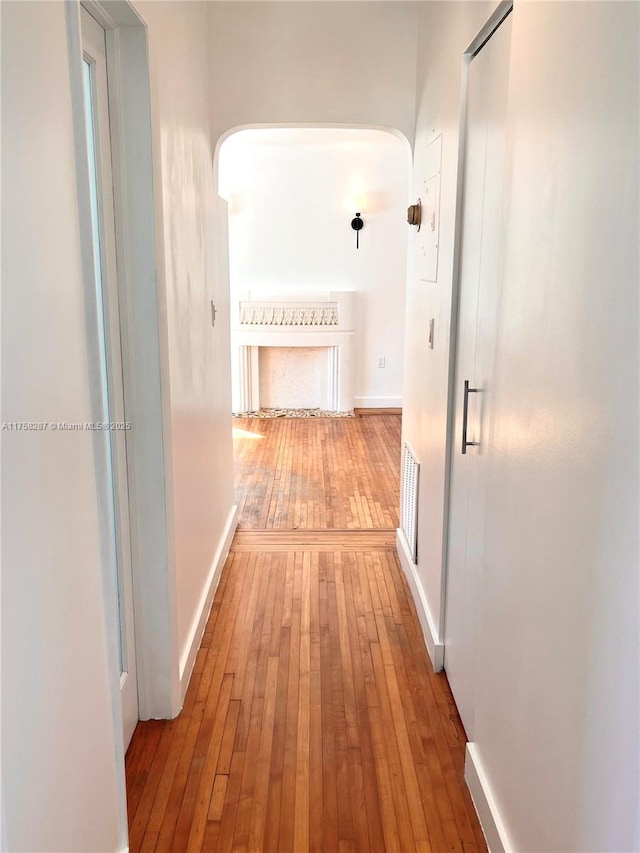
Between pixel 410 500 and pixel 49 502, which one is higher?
pixel 49 502

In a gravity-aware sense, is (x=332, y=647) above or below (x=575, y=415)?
below

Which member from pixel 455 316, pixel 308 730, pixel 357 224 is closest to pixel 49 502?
pixel 308 730

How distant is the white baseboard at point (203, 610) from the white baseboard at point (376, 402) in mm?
3538

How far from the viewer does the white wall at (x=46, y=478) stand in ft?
3.47

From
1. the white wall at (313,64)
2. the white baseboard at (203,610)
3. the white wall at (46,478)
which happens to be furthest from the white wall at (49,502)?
the white wall at (313,64)

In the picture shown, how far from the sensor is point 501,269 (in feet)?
5.68

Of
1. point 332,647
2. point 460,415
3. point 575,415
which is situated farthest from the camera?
point 332,647

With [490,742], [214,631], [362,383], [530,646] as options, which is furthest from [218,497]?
[362,383]

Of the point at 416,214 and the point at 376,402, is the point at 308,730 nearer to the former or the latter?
the point at 416,214

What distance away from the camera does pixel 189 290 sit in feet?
8.55

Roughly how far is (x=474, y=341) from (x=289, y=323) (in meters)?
4.84

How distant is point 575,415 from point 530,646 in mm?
547

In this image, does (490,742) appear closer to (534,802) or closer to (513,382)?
(534,802)

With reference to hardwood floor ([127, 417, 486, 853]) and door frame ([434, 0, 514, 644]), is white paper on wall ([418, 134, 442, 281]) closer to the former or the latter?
door frame ([434, 0, 514, 644])
